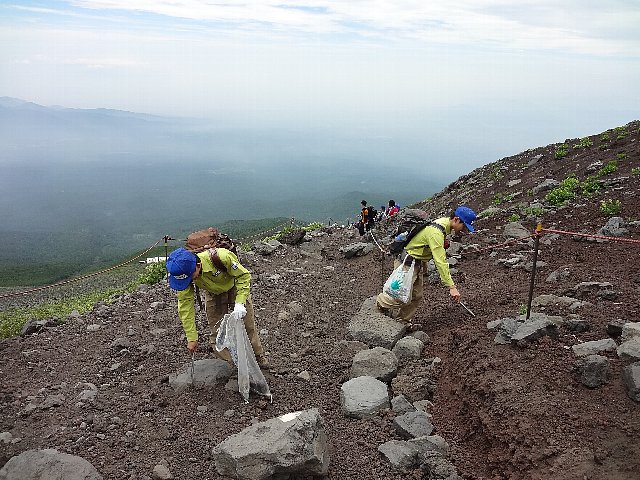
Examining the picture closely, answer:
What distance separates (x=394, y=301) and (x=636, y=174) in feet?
29.2

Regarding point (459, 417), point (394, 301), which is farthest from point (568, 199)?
point (459, 417)

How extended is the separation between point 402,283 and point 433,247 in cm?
88

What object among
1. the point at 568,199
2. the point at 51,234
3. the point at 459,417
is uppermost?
the point at 568,199

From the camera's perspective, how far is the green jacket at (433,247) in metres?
7.34

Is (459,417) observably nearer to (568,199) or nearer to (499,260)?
(499,260)

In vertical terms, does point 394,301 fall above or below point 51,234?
above

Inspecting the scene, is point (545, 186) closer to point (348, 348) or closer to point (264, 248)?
point (264, 248)

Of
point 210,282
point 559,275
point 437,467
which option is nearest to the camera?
point 437,467

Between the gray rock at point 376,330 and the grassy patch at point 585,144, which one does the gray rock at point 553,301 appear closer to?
the gray rock at point 376,330

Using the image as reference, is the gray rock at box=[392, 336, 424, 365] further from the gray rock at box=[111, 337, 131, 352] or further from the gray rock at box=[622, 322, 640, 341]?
the gray rock at box=[111, 337, 131, 352]

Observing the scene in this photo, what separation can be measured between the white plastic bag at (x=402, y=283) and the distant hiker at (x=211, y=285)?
2464 mm

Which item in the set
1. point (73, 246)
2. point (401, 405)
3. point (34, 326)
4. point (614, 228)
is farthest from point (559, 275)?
point (73, 246)

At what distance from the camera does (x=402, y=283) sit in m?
8.05

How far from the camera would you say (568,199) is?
516 inches
